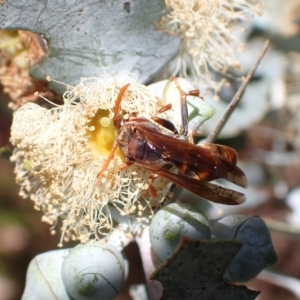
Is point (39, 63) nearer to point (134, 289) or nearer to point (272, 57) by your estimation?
point (134, 289)

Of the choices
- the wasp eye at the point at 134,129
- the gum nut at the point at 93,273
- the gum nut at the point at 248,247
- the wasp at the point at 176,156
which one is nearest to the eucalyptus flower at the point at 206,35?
the wasp at the point at 176,156

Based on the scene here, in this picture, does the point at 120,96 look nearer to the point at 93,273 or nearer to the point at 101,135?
the point at 101,135

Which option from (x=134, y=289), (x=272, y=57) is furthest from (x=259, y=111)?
(x=134, y=289)

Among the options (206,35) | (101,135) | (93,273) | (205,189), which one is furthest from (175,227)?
(206,35)

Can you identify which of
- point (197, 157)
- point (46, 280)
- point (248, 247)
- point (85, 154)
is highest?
point (197, 157)

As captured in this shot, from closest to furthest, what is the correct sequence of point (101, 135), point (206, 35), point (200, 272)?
point (200, 272), point (101, 135), point (206, 35)
